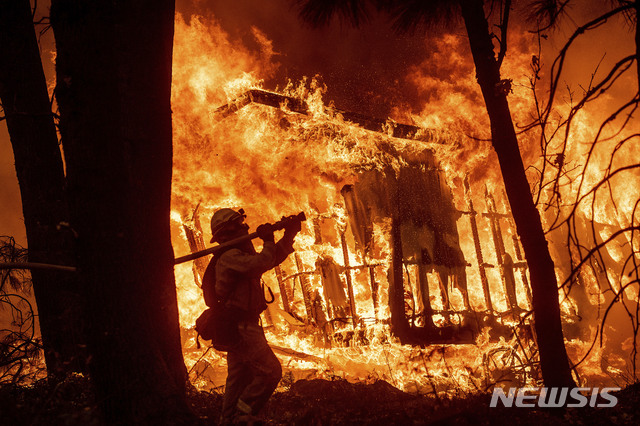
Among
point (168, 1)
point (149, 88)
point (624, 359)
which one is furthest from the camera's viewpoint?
point (624, 359)

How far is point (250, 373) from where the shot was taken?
174 inches

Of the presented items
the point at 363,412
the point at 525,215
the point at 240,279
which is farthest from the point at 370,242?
the point at 363,412

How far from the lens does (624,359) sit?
401 inches

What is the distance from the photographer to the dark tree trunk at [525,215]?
147 inches

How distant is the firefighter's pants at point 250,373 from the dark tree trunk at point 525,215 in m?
2.60

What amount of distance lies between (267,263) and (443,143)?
587 cm

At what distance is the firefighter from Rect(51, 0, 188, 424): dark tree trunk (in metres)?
1.53

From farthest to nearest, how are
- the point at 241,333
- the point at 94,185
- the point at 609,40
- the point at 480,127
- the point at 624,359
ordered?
1. the point at 609,40
2. the point at 624,359
3. the point at 480,127
4. the point at 241,333
5. the point at 94,185

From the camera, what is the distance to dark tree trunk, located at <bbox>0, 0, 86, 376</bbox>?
4.51 meters

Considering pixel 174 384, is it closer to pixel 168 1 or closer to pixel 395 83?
pixel 168 1

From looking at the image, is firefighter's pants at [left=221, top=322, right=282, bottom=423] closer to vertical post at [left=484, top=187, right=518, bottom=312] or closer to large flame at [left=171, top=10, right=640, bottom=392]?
large flame at [left=171, top=10, right=640, bottom=392]

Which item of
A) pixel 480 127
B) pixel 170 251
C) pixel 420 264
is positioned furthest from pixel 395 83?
pixel 170 251

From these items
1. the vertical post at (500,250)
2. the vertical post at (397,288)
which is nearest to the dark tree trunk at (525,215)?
the vertical post at (397,288)

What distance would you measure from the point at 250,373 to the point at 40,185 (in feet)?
10.3
